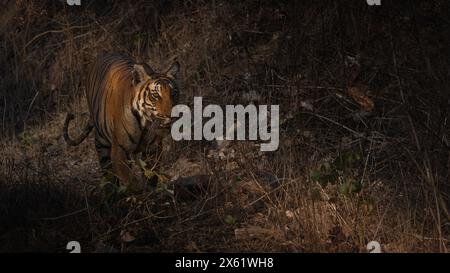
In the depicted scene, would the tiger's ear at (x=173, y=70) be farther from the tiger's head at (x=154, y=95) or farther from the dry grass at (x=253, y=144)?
the dry grass at (x=253, y=144)

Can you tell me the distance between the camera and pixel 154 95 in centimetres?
654

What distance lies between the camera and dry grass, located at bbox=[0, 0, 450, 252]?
217 inches

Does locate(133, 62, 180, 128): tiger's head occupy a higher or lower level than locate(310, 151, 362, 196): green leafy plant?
higher

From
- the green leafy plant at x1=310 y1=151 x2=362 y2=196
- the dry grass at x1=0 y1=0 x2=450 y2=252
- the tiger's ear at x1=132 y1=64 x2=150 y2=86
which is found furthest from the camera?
the tiger's ear at x1=132 y1=64 x2=150 y2=86

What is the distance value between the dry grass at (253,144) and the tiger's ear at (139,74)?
2.64 ft

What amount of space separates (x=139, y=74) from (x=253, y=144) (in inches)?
53.8

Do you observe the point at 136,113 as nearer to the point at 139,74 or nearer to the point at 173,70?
the point at 139,74

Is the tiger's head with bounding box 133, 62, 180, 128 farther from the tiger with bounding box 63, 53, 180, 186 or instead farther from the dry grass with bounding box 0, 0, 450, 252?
the dry grass with bounding box 0, 0, 450, 252

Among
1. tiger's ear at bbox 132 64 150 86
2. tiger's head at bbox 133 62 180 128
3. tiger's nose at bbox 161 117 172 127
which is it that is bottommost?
tiger's nose at bbox 161 117 172 127

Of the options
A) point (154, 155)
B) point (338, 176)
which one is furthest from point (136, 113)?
point (338, 176)

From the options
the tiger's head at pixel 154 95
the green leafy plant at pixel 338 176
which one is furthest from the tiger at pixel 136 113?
the green leafy plant at pixel 338 176

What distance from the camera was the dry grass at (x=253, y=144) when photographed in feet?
18.1

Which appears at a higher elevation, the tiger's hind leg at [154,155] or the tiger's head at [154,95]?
the tiger's head at [154,95]

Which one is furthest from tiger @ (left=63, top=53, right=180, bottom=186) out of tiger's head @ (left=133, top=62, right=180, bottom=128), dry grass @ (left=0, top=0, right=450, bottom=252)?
dry grass @ (left=0, top=0, right=450, bottom=252)
